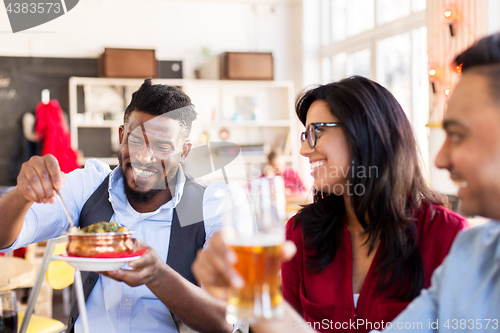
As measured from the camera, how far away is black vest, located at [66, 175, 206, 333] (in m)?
1.38

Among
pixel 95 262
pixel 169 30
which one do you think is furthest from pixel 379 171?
pixel 169 30

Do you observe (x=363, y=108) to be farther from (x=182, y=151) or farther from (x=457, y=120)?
(x=182, y=151)

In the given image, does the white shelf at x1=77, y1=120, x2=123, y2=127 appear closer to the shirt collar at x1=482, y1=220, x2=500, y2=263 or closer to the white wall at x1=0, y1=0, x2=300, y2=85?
the white wall at x1=0, y1=0, x2=300, y2=85

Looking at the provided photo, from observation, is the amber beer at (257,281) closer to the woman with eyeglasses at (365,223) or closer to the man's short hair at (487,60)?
the man's short hair at (487,60)

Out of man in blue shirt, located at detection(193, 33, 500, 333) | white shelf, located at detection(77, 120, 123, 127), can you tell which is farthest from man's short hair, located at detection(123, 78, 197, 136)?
white shelf, located at detection(77, 120, 123, 127)

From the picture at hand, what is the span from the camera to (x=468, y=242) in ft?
2.83

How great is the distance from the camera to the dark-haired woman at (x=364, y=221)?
46.9 inches

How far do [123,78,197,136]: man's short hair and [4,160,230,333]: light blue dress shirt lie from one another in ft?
0.64

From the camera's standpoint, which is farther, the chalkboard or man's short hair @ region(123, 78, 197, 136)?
the chalkboard

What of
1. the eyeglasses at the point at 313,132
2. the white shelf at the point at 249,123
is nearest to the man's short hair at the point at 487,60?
the eyeglasses at the point at 313,132

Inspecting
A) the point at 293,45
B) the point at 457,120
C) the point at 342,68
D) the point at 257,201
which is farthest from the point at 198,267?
the point at 293,45

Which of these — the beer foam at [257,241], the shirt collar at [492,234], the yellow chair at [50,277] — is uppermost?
the beer foam at [257,241]

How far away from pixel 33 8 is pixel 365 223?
419 cm

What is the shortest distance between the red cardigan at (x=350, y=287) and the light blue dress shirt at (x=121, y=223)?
0.36 metres
